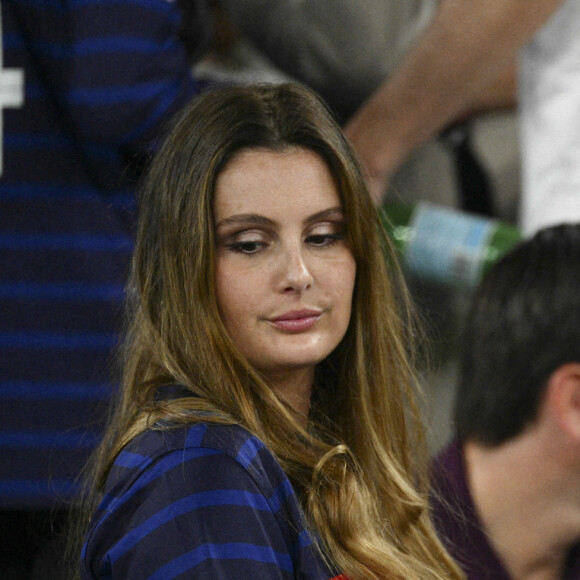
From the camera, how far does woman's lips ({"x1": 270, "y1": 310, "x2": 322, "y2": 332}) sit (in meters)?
0.85

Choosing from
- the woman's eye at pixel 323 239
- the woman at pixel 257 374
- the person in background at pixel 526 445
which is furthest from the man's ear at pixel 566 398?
the woman's eye at pixel 323 239

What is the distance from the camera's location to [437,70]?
4.34 ft

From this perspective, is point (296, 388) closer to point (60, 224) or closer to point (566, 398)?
point (60, 224)

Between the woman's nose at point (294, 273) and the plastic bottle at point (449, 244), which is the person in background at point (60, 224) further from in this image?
the plastic bottle at point (449, 244)

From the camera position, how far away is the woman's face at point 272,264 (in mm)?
848

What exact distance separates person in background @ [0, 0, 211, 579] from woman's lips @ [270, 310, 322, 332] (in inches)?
9.0

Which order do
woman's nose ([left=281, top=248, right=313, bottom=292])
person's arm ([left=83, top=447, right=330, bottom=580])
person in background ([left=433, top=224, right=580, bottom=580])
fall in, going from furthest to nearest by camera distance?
person in background ([left=433, top=224, right=580, bottom=580]), woman's nose ([left=281, top=248, right=313, bottom=292]), person's arm ([left=83, top=447, right=330, bottom=580])

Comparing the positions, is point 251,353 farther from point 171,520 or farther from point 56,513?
point 56,513

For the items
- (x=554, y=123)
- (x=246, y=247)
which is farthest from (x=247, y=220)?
(x=554, y=123)

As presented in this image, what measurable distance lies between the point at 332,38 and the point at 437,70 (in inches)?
5.4

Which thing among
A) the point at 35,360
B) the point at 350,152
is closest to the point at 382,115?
the point at 350,152

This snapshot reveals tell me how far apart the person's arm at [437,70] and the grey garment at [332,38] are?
0.04 meters

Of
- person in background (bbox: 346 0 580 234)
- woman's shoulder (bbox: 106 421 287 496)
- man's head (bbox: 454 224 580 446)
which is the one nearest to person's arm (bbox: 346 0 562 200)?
person in background (bbox: 346 0 580 234)

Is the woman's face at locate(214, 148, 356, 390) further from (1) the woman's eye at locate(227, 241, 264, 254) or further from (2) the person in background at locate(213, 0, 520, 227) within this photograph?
(2) the person in background at locate(213, 0, 520, 227)
